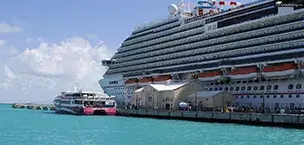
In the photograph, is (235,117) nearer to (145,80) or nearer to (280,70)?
(280,70)

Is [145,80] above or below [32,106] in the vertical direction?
above

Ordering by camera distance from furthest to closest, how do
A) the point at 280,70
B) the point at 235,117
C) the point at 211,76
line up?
1. the point at 211,76
2. the point at 235,117
3. the point at 280,70

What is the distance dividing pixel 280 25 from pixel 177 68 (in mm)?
24769

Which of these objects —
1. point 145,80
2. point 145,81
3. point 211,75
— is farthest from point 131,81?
point 211,75

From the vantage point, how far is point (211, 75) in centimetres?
7188

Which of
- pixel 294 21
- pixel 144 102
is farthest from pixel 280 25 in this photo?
pixel 144 102

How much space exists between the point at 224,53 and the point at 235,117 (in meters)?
15.1

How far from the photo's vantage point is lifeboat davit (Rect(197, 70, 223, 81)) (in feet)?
232

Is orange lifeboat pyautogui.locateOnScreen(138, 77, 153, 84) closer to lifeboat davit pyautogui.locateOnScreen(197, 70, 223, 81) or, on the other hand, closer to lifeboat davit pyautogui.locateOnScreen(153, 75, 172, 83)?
lifeboat davit pyautogui.locateOnScreen(153, 75, 172, 83)

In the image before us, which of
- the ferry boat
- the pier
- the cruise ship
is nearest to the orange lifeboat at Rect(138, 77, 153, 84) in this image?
the cruise ship

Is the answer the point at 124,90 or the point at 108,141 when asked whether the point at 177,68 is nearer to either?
the point at 124,90

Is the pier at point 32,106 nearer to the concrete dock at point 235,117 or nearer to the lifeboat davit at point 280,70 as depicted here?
the concrete dock at point 235,117

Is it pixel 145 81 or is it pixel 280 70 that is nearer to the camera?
pixel 280 70

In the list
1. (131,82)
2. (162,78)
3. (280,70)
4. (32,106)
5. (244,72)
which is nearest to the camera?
(280,70)
